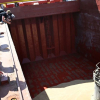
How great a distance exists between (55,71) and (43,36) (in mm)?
2619

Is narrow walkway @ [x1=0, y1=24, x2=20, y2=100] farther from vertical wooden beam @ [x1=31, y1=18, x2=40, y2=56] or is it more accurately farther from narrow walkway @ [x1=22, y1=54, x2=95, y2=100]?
vertical wooden beam @ [x1=31, y1=18, x2=40, y2=56]

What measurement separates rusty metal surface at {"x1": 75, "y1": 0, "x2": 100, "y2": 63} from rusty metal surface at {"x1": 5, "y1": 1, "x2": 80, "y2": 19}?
2.40 feet

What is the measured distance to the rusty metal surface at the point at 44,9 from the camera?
8.11 m

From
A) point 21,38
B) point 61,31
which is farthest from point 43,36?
point 21,38

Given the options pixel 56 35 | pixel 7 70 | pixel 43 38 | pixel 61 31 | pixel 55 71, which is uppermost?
pixel 7 70

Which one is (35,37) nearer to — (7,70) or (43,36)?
(43,36)

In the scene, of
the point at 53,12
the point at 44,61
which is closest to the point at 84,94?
the point at 44,61

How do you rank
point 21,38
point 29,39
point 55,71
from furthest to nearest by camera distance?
point 29,39 → point 21,38 → point 55,71

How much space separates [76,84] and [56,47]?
12.3 ft

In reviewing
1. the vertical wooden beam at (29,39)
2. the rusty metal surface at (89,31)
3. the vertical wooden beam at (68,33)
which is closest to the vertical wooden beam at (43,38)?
the vertical wooden beam at (29,39)

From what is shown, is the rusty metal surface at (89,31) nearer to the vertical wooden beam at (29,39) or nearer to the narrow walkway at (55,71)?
the narrow walkway at (55,71)

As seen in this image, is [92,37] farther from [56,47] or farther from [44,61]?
[44,61]

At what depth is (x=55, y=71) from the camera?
8172 millimetres

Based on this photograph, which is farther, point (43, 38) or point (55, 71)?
point (43, 38)
